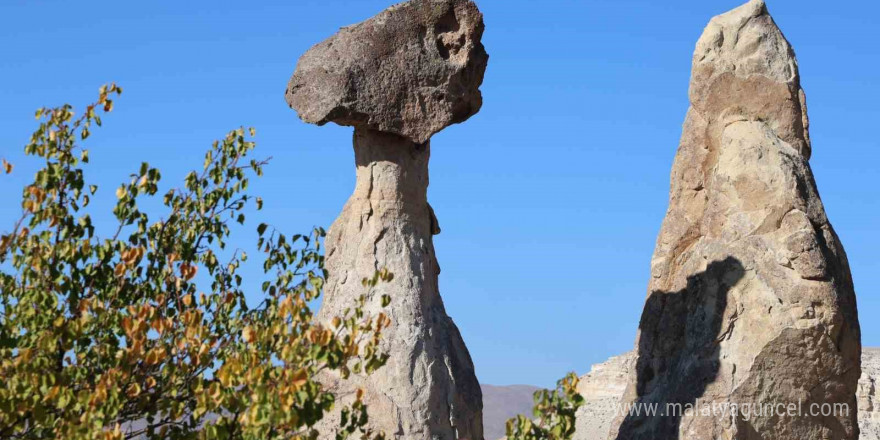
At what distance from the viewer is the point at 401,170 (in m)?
12.5

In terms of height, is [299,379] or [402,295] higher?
[402,295]

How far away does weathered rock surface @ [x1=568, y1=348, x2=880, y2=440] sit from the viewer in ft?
90.7

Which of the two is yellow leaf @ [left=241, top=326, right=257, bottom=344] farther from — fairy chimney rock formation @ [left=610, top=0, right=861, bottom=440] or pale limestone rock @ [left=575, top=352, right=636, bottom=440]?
pale limestone rock @ [left=575, top=352, right=636, bottom=440]

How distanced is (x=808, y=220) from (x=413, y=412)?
3962 mm

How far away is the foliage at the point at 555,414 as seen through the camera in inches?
352

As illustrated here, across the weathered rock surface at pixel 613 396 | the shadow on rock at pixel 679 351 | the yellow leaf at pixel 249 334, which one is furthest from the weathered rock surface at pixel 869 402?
the yellow leaf at pixel 249 334

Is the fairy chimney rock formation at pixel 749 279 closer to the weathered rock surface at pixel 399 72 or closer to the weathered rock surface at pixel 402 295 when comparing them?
the weathered rock surface at pixel 402 295

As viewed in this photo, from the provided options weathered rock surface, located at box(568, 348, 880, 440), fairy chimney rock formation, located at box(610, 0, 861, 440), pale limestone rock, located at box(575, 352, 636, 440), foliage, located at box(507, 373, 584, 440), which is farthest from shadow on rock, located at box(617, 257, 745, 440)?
pale limestone rock, located at box(575, 352, 636, 440)

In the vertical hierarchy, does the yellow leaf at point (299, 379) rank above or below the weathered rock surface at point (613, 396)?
below

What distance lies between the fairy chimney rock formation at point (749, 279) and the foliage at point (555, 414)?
365 cm

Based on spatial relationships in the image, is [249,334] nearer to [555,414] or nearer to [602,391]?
[555,414]

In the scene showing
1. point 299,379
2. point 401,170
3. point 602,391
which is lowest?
point 299,379

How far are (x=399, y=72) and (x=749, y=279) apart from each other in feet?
11.9

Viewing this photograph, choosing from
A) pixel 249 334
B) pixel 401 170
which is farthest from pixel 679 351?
pixel 249 334
